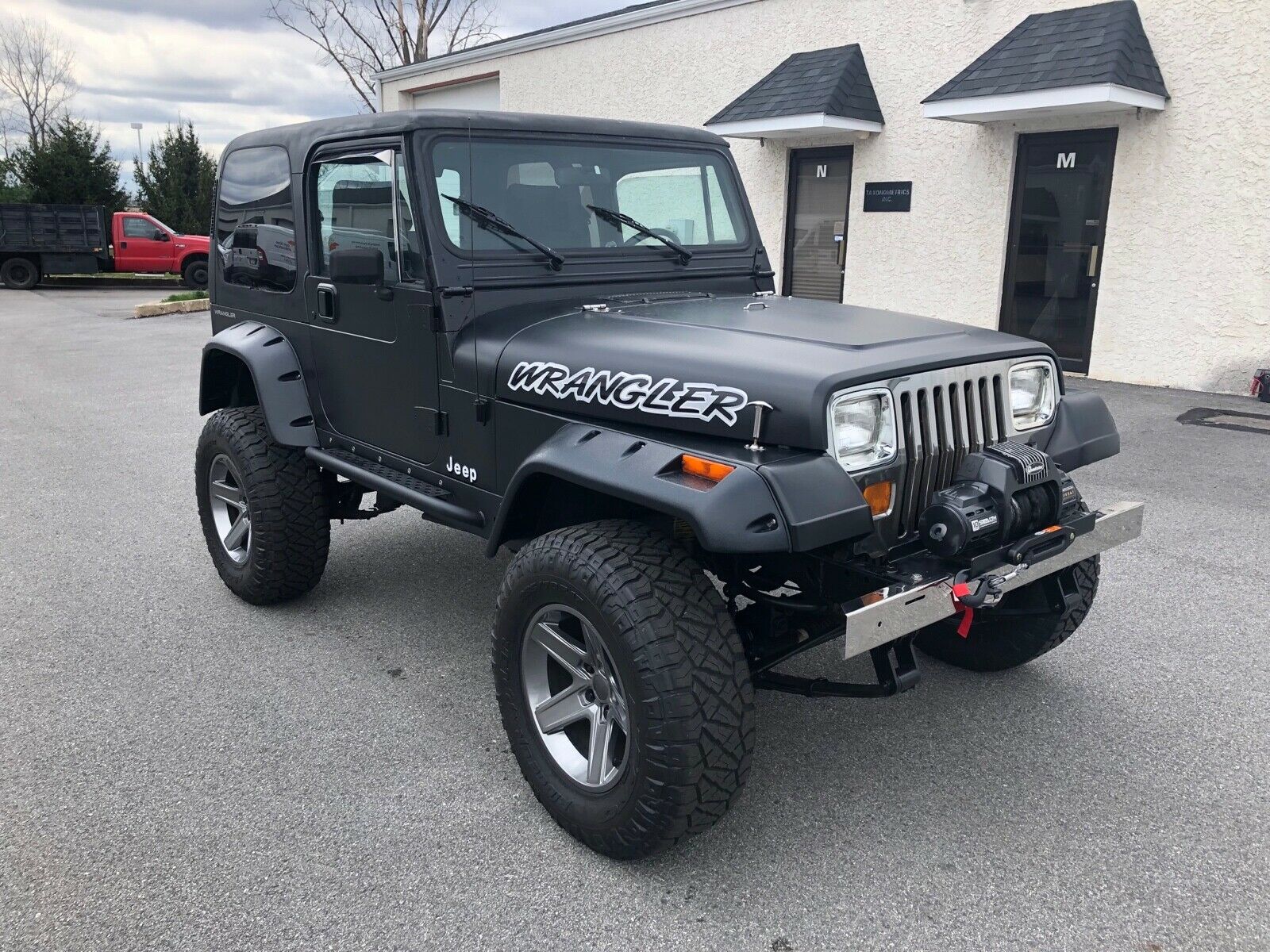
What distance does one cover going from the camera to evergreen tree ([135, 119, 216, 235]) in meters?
30.9

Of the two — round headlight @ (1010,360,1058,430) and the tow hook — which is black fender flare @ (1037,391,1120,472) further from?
the tow hook

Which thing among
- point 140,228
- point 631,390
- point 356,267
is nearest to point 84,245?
point 140,228

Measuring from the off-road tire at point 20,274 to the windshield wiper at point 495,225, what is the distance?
25240mm

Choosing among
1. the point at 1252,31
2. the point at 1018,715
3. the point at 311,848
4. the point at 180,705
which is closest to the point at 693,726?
the point at 311,848

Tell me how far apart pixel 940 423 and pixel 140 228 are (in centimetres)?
2631

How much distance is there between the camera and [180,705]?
348cm

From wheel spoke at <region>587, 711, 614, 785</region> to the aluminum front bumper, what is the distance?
718 millimetres

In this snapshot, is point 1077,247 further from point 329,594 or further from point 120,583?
point 120,583

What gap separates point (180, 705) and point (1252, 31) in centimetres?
1009

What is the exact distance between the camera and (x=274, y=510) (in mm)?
4070


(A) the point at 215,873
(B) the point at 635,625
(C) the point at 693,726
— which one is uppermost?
(B) the point at 635,625

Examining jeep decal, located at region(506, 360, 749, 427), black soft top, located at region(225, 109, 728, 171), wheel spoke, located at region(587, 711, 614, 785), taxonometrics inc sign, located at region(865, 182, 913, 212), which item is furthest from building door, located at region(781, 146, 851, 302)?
wheel spoke, located at region(587, 711, 614, 785)

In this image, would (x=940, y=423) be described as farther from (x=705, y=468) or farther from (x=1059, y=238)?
(x=1059, y=238)

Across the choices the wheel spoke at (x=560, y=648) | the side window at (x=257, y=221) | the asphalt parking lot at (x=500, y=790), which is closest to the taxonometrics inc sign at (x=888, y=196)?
the asphalt parking lot at (x=500, y=790)
